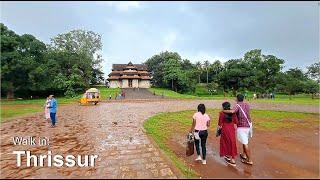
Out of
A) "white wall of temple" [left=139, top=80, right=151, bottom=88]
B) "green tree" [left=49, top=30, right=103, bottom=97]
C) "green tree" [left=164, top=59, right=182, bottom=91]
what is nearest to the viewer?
"green tree" [left=49, top=30, right=103, bottom=97]

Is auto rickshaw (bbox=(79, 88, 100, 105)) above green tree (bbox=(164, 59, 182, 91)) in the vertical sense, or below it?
below

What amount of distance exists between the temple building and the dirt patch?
5751 centimetres

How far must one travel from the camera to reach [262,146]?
870cm

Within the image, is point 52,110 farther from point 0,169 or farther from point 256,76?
point 256,76

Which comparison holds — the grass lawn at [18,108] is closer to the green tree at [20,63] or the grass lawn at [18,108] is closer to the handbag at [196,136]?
the green tree at [20,63]

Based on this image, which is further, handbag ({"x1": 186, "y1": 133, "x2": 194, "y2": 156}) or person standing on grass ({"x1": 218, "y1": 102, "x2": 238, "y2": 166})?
handbag ({"x1": 186, "y1": 133, "x2": 194, "y2": 156})

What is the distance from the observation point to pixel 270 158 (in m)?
7.28

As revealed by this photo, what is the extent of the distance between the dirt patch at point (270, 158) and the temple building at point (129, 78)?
5751 centimetres

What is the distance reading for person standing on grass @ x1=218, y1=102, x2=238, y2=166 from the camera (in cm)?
680

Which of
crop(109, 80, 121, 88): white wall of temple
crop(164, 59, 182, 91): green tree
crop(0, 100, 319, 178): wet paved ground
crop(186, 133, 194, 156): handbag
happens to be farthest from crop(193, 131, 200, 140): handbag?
crop(109, 80, 121, 88): white wall of temple

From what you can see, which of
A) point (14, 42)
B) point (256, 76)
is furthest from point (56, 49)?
point (256, 76)

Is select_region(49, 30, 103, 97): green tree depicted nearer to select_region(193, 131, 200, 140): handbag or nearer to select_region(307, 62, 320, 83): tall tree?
select_region(193, 131, 200, 140): handbag

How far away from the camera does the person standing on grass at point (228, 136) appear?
22.3 ft

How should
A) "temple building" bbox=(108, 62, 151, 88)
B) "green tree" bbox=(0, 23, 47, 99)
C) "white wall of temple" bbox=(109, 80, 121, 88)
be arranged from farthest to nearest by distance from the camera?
1. "white wall of temple" bbox=(109, 80, 121, 88)
2. "temple building" bbox=(108, 62, 151, 88)
3. "green tree" bbox=(0, 23, 47, 99)
